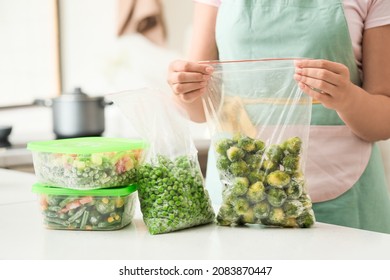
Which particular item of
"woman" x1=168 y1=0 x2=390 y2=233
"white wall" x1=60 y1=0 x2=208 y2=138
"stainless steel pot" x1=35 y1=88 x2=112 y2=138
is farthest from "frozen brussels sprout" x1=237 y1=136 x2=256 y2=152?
"white wall" x1=60 y1=0 x2=208 y2=138

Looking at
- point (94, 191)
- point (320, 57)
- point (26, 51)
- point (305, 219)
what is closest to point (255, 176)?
point (305, 219)

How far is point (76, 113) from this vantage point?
2678 mm

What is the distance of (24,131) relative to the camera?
10.1ft

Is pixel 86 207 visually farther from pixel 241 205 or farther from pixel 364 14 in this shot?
pixel 364 14

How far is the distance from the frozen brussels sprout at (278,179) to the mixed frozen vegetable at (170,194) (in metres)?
0.13

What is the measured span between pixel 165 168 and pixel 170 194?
49 millimetres

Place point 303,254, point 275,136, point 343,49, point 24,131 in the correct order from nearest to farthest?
point 303,254 < point 275,136 < point 343,49 < point 24,131

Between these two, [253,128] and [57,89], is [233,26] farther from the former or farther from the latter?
[57,89]

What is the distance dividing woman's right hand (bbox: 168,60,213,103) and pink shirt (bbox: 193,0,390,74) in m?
0.43

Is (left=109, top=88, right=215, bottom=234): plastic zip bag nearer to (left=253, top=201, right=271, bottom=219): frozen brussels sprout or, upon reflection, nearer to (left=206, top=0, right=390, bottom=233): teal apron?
(left=253, top=201, right=271, bottom=219): frozen brussels sprout

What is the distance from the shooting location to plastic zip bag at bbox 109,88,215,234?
47.2 inches

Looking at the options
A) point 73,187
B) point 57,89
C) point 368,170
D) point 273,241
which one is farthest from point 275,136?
point 57,89

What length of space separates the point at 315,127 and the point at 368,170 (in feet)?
0.53

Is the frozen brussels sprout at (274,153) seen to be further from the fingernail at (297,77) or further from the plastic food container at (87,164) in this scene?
the plastic food container at (87,164)
